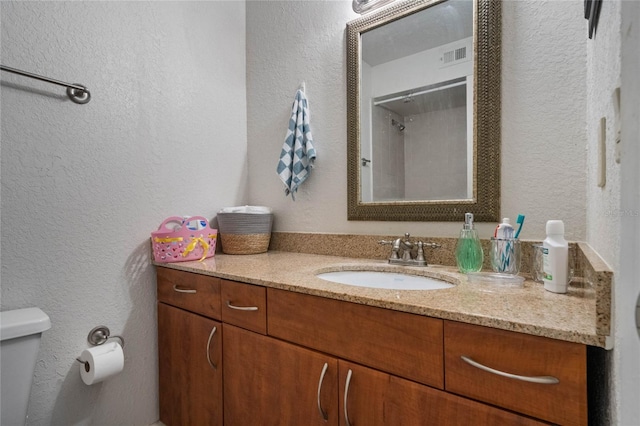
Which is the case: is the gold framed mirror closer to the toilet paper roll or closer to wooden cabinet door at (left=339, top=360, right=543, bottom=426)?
wooden cabinet door at (left=339, top=360, right=543, bottom=426)

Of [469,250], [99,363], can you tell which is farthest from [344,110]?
[99,363]

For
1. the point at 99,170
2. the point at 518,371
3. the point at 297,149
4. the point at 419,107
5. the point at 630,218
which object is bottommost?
the point at 518,371

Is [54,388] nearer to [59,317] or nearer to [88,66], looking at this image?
[59,317]

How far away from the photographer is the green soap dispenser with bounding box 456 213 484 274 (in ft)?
3.24

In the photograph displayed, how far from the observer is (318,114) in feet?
4.97

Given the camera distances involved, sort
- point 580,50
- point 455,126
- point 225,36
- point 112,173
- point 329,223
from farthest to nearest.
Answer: point 225,36, point 329,223, point 112,173, point 455,126, point 580,50

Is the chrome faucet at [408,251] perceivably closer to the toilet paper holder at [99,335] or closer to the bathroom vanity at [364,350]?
the bathroom vanity at [364,350]

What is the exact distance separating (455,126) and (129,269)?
56.6 inches

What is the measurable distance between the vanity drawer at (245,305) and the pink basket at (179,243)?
359 mm

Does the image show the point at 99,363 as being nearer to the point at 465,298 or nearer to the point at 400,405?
the point at 400,405

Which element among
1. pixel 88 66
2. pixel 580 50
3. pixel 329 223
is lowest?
pixel 329 223

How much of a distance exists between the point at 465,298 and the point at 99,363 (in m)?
1.25

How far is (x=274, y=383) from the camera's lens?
36.5 inches

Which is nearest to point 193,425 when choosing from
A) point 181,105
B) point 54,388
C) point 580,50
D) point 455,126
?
point 54,388
